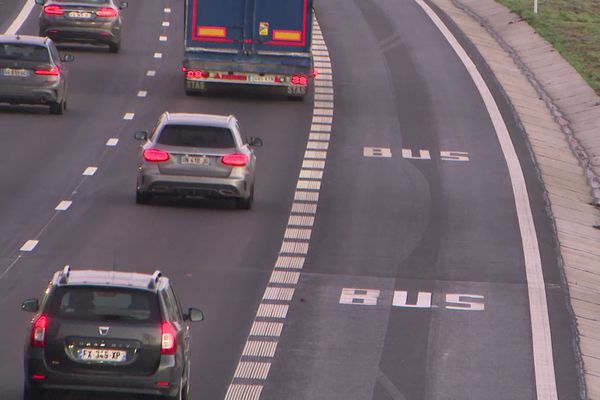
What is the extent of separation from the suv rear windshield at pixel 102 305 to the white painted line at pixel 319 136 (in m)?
21.9

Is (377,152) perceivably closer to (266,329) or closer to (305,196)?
(305,196)

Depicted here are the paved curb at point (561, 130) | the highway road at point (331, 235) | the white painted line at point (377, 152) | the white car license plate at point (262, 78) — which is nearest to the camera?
the highway road at point (331, 235)

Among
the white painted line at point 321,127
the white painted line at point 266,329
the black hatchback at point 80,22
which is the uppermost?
the white painted line at point 266,329

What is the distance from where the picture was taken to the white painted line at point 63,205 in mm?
28875

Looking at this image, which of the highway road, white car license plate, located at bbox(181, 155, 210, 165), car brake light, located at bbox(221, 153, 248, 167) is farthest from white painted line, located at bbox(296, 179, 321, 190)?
white car license plate, located at bbox(181, 155, 210, 165)

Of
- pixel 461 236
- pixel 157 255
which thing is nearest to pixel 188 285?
pixel 157 255

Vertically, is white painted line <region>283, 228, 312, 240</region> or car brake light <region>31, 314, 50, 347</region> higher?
car brake light <region>31, 314, 50, 347</region>

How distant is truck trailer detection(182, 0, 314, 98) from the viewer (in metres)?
41.7

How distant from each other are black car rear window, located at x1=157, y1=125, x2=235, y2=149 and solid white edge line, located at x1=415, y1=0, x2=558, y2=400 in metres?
4.99

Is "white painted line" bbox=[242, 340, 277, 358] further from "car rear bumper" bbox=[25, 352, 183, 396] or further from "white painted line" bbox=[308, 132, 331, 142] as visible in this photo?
"white painted line" bbox=[308, 132, 331, 142]

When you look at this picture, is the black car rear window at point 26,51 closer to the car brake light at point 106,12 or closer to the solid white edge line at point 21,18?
the car brake light at point 106,12

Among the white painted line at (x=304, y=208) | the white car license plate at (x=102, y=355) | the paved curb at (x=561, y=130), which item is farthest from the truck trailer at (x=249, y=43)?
the white car license plate at (x=102, y=355)

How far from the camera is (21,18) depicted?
5469cm

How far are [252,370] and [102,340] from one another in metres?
3.94
